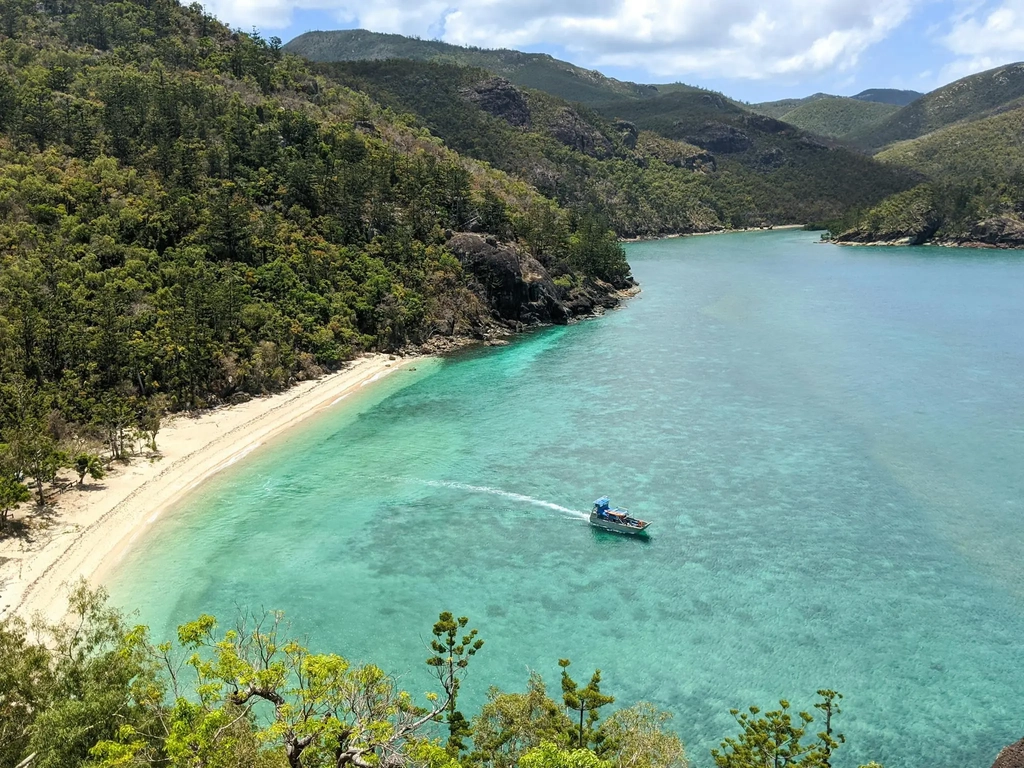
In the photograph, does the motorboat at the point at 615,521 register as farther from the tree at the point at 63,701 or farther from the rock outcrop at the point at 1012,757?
the tree at the point at 63,701

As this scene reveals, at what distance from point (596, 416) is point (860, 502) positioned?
983 inches

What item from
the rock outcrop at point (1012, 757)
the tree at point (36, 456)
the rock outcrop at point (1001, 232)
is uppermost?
the rock outcrop at point (1001, 232)

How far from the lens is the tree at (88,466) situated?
150ft

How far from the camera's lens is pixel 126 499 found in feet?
150

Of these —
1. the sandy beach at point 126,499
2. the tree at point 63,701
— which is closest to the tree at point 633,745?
the tree at point 63,701

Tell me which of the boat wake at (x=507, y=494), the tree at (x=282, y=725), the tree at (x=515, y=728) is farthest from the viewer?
the boat wake at (x=507, y=494)

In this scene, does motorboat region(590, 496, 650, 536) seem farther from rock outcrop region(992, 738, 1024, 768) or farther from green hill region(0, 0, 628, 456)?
green hill region(0, 0, 628, 456)

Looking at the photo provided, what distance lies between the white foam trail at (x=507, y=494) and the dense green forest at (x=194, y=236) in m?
→ 23.3

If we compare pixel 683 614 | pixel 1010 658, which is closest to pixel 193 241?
pixel 683 614

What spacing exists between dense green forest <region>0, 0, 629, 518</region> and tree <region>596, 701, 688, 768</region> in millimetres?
36448

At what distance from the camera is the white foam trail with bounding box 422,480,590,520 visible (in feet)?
152

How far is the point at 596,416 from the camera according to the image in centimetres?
6544

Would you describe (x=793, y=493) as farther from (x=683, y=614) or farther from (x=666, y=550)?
(x=683, y=614)

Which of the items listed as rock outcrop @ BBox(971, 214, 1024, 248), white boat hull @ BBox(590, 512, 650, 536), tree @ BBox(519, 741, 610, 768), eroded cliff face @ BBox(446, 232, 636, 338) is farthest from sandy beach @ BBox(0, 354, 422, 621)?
rock outcrop @ BBox(971, 214, 1024, 248)
